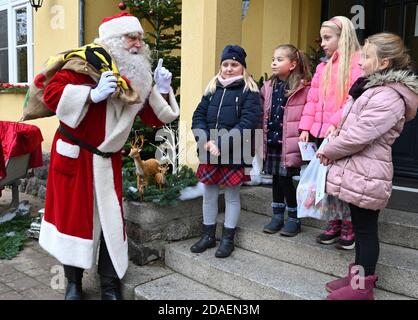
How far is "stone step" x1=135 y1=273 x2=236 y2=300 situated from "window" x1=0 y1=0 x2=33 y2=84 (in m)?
5.69

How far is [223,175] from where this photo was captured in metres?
3.57

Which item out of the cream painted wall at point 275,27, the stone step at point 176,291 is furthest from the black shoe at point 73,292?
the cream painted wall at point 275,27

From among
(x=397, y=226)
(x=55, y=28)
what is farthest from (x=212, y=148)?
(x=55, y=28)

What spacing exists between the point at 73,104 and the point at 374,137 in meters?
1.88

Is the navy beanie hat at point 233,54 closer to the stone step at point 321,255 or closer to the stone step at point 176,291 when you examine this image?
the stone step at point 321,255

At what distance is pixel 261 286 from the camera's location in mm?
3143

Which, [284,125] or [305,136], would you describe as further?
[284,125]

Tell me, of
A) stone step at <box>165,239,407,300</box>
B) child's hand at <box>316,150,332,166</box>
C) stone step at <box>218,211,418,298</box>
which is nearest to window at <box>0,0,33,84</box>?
stone step at <box>165,239,407,300</box>

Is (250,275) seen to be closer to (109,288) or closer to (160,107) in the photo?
(109,288)

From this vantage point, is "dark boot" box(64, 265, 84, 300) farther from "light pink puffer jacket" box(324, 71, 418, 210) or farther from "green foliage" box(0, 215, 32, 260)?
"light pink puffer jacket" box(324, 71, 418, 210)

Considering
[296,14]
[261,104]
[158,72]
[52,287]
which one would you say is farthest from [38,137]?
[296,14]

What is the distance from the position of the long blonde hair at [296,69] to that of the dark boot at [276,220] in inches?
37.2

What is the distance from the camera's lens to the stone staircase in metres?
3.05

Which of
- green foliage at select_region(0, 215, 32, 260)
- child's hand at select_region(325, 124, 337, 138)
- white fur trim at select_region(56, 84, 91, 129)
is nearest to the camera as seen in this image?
white fur trim at select_region(56, 84, 91, 129)
